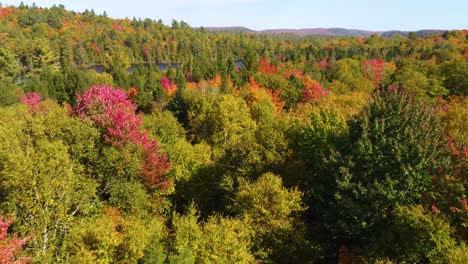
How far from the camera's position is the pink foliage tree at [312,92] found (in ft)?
221

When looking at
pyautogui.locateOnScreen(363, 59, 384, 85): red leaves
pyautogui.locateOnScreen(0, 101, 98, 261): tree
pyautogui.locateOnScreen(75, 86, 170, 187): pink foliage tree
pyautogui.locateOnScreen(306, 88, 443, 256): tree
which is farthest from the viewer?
pyautogui.locateOnScreen(363, 59, 384, 85): red leaves

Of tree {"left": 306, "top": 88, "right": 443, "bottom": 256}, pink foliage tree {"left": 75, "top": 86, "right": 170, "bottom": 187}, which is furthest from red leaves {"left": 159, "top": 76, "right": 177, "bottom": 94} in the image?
tree {"left": 306, "top": 88, "right": 443, "bottom": 256}

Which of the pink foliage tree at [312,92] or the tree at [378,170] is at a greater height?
the tree at [378,170]

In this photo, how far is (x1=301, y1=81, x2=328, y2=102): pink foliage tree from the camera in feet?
221

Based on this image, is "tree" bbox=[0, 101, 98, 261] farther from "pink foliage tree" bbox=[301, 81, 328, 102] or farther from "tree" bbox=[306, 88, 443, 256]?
"pink foliage tree" bbox=[301, 81, 328, 102]

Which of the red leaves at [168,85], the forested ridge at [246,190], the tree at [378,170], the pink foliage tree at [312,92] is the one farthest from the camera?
the red leaves at [168,85]

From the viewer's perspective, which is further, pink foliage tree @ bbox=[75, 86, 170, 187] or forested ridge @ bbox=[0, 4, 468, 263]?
pink foliage tree @ bbox=[75, 86, 170, 187]

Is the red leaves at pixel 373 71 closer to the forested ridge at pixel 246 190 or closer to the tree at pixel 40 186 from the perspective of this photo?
the forested ridge at pixel 246 190

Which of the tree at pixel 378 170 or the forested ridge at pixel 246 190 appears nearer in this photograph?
the forested ridge at pixel 246 190

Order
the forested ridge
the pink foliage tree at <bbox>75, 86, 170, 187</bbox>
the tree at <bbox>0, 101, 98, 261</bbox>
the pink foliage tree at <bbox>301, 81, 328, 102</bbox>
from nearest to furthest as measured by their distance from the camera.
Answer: the forested ridge, the tree at <bbox>0, 101, 98, 261</bbox>, the pink foliage tree at <bbox>75, 86, 170, 187</bbox>, the pink foliage tree at <bbox>301, 81, 328, 102</bbox>

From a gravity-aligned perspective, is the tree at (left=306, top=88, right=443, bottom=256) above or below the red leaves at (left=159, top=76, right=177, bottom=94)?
above

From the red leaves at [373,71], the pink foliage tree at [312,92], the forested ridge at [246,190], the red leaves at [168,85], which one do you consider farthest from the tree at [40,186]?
the red leaves at [373,71]

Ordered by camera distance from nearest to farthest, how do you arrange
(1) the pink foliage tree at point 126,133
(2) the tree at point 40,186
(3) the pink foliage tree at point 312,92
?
(2) the tree at point 40,186
(1) the pink foliage tree at point 126,133
(3) the pink foliage tree at point 312,92

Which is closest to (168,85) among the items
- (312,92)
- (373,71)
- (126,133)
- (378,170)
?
(312,92)
